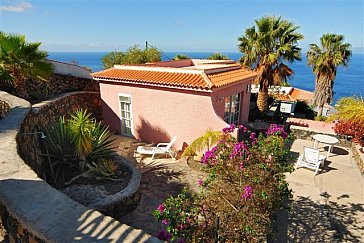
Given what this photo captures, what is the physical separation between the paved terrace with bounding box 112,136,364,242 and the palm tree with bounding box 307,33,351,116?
26.6 feet

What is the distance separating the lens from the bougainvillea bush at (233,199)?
4031mm

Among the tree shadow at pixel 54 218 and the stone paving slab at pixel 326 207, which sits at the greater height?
the tree shadow at pixel 54 218

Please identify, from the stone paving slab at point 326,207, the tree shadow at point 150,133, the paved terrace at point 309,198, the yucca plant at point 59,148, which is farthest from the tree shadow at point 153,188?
the stone paving slab at point 326,207

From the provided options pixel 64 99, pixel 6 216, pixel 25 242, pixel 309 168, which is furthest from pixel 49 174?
pixel 309 168

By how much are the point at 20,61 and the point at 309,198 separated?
1114cm

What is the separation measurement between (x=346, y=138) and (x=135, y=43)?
67.9ft

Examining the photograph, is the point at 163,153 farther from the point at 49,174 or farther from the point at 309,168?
the point at 309,168

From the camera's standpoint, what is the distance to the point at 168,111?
11.4 metres

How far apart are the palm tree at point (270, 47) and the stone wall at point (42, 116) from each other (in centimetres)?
998

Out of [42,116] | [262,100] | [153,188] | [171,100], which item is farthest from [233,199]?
[262,100]

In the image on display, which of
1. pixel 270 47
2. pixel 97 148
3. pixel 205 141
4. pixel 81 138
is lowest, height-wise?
pixel 205 141

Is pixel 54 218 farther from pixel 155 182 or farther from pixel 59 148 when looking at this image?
pixel 155 182

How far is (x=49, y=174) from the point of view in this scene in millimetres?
7137

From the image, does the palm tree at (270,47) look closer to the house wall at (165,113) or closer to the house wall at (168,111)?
the house wall at (168,111)
